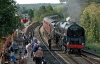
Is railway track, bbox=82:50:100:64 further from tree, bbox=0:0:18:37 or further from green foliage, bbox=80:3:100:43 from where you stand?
green foliage, bbox=80:3:100:43

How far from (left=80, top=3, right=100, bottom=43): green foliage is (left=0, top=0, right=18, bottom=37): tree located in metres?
32.4

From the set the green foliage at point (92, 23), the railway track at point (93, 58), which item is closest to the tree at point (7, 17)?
the railway track at point (93, 58)

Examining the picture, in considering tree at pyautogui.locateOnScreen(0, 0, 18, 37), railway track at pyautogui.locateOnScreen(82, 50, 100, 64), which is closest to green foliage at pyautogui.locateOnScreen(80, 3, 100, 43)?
railway track at pyautogui.locateOnScreen(82, 50, 100, 64)

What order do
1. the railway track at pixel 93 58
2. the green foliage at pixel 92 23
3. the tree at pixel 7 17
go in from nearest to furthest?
the tree at pixel 7 17, the railway track at pixel 93 58, the green foliage at pixel 92 23

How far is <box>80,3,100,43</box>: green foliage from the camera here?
47494 millimetres

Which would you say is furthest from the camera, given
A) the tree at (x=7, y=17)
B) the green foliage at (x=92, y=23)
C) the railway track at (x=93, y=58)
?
the green foliage at (x=92, y=23)

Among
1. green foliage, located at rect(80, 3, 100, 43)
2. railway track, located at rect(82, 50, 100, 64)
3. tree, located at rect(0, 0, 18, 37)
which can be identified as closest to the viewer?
tree, located at rect(0, 0, 18, 37)

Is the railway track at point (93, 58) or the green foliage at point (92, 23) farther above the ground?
the green foliage at point (92, 23)

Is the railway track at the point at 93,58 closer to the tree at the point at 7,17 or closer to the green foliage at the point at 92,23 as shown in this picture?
the tree at the point at 7,17

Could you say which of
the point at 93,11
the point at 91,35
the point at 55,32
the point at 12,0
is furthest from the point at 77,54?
the point at 93,11

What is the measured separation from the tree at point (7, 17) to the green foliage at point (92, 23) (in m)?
32.4

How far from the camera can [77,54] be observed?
1056 inches

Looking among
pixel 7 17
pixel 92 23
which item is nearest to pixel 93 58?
pixel 7 17

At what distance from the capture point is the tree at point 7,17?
13889 mm
